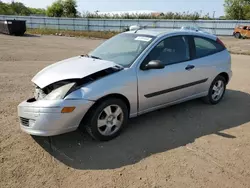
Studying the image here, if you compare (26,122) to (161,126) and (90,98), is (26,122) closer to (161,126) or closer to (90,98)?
(90,98)

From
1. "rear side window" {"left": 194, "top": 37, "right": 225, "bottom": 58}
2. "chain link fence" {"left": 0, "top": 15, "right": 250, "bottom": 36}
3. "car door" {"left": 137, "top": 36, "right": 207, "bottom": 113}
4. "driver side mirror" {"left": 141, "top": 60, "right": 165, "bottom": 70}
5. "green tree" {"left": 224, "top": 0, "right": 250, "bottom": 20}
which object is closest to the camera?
"driver side mirror" {"left": 141, "top": 60, "right": 165, "bottom": 70}

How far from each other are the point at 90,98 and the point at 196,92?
244 cm

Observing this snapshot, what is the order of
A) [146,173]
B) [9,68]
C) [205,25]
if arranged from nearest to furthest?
[146,173] → [9,68] → [205,25]

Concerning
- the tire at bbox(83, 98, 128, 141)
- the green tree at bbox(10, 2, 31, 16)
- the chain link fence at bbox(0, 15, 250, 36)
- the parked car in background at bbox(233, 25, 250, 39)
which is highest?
the green tree at bbox(10, 2, 31, 16)

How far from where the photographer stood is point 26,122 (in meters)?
3.33

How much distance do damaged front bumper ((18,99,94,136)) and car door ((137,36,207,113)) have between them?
39.7 inches

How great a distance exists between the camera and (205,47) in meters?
5.04

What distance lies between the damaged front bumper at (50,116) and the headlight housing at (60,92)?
0.08m

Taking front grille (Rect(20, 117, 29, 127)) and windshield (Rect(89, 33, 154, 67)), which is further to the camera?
windshield (Rect(89, 33, 154, 67))

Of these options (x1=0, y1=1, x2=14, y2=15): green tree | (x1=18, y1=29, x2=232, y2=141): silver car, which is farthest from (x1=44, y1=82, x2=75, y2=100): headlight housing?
(x1=0, y1=1, x2=14, y2=15): green tree

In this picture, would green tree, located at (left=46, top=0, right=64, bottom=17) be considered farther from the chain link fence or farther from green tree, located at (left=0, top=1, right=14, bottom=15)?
green tree, located at (left=0, top=1, right=14, bottom=15)

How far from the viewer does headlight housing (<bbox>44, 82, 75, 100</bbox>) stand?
323 centimetres

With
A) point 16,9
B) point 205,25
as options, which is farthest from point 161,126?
point 16,9

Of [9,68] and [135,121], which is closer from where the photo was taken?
[135,121]
